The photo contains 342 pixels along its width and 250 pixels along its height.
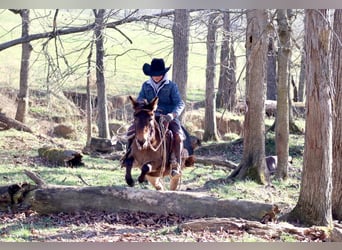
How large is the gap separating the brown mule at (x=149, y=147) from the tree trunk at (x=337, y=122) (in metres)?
1.43

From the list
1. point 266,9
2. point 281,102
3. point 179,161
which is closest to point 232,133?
point 281,102

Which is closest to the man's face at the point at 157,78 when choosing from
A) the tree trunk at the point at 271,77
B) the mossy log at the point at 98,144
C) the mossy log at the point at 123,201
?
the mossy log at the point at 123,201

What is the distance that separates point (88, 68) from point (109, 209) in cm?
367

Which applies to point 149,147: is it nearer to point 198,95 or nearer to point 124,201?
point 124,201

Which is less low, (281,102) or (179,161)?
(281,102)

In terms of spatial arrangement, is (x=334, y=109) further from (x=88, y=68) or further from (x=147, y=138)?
(x=88, y=68)

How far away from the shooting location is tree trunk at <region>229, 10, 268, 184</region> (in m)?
7.45

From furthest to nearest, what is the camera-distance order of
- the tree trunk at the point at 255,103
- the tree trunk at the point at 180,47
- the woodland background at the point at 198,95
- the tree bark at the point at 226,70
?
the tree bark at the point at 226,70 → the tree trunk at the point at 180,47 → the tree trunk at the point at 255,103 → the woodland background at the point at 198,95

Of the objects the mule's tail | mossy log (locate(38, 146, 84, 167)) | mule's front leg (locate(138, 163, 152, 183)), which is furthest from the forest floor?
mossy log (locate(38, 146, 84, 167))

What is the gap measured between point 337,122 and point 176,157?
149 centimetres

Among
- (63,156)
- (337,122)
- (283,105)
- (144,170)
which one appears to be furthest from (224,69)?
(144,170)

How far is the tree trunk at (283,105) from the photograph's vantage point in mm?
7969

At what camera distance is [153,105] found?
225 inches

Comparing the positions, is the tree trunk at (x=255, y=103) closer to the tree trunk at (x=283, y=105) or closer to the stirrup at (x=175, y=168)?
the tree trunk at (x=283, y=105)
